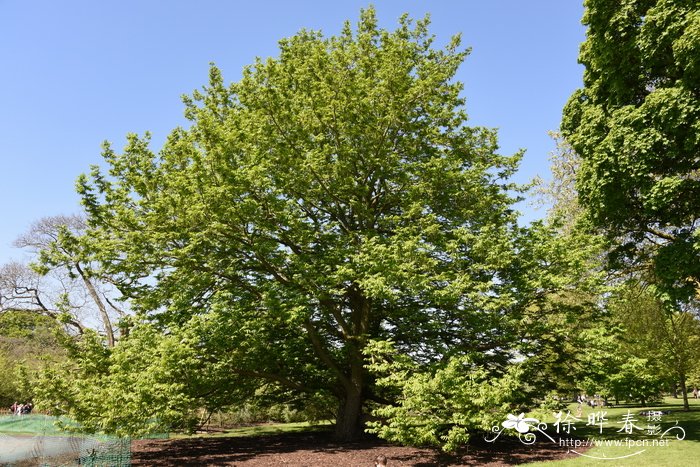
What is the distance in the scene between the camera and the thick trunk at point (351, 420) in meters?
17.1

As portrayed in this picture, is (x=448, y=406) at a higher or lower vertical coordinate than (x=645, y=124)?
lower

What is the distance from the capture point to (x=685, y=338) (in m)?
27.1

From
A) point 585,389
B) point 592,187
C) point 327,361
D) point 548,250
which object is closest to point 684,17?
point 592,187

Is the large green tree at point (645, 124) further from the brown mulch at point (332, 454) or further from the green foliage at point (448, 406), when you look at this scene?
the brown mulch at point (332, 454)

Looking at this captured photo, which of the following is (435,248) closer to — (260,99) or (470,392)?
(470,392)

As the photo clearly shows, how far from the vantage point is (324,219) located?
17.7 meters

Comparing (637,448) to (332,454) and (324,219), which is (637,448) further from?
(324,219)

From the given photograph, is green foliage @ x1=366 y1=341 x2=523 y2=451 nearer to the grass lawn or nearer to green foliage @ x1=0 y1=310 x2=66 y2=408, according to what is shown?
the grass lawn

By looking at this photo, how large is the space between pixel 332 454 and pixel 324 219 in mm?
8459

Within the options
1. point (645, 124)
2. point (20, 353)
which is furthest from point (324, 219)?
point (20, 353)

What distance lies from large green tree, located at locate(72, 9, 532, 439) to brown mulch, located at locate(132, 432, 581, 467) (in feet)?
7.41

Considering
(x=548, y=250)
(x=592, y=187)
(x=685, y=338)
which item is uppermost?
(x=592, y=187)

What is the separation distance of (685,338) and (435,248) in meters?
22.1

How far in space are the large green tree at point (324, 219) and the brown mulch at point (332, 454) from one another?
226 centimetres
